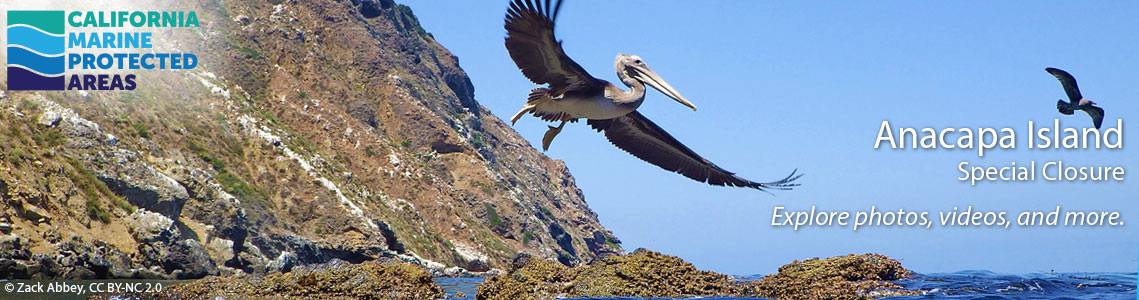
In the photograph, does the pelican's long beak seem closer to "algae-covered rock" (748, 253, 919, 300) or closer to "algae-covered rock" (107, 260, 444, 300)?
"algae-covered rock" (748, 253, 919, 300)

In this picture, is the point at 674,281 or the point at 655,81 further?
the point at 655,81

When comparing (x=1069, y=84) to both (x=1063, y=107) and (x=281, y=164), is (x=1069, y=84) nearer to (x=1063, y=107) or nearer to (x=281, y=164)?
(x=1063, y=107)

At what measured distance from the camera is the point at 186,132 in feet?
170

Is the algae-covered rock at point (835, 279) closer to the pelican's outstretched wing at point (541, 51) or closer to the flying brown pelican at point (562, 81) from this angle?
the flying brown pelican at point (562, 81)

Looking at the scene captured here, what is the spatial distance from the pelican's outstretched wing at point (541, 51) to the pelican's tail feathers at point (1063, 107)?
559 inches

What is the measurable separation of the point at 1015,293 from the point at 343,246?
39.4 meters

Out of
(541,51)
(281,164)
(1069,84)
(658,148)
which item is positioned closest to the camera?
(541,51)

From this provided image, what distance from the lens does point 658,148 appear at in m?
16.9

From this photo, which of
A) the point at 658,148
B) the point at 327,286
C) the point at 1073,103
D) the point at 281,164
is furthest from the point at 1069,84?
the point at 281,164

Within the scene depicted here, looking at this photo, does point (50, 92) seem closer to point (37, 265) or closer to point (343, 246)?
point (343, 246)

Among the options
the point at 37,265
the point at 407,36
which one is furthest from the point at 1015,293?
the point at 407,36

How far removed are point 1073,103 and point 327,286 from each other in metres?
17.9

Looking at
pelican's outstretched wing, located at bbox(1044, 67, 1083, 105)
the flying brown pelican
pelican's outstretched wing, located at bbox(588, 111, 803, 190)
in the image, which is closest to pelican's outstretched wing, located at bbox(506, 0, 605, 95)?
the flying brown pelican

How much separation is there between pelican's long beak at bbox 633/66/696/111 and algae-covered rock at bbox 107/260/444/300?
4.75 metres
